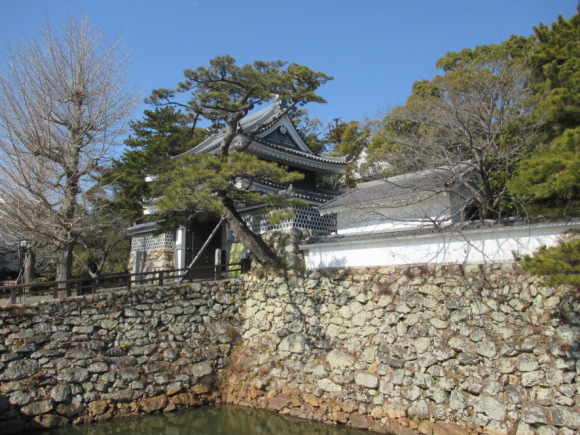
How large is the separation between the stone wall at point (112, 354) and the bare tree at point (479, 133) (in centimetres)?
673

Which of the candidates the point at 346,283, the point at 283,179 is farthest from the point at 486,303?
→ the point at 283,179

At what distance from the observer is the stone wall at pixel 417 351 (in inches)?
294

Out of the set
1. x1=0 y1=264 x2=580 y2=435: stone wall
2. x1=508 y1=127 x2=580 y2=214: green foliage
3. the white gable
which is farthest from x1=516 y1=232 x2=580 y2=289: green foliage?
the white gable

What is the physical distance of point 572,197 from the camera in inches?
302

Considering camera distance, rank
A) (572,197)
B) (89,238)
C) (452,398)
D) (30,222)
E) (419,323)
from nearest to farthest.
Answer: (572,197) < (452,398) < (419,323) < (30,222) < (89,238)

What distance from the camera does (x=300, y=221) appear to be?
13.2 m

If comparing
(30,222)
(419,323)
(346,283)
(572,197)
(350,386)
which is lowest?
(350,386)

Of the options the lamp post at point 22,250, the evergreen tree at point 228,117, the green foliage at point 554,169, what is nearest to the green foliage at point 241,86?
the evergreen tree at point 228,117

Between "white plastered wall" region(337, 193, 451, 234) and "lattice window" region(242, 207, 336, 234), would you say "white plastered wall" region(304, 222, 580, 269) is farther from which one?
"lattice window" region(242, 207, 336, 234)

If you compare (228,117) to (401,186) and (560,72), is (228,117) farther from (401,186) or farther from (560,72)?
(560,72)

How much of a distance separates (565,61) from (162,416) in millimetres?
11108

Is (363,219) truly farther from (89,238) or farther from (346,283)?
(89,238)

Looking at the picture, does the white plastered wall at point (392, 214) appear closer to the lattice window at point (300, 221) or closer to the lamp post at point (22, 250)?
the lattice window at point (300, 221)

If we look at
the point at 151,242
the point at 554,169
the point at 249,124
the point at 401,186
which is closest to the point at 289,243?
the point at 401,186
